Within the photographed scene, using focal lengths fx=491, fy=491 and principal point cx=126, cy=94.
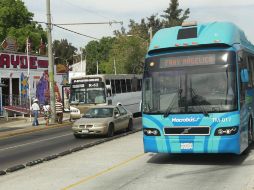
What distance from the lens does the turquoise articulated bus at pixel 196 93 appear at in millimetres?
11781

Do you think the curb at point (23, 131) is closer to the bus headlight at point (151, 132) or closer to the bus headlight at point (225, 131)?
the bus headlight at point (151, 132)

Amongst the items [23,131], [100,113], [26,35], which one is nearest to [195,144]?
[100,113]

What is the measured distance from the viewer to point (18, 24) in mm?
62250

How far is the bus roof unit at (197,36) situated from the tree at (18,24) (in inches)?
1873

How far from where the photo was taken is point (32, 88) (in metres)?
44.5

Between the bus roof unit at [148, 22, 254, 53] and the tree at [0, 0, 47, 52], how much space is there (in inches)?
1873

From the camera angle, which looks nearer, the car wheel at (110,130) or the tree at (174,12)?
the car wheel at (110,130)

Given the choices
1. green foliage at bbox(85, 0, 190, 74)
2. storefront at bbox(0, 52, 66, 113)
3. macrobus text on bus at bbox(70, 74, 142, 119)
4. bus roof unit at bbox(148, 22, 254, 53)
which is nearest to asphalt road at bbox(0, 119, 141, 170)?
bus roof unit at bbox(148, 22, 254, 53)

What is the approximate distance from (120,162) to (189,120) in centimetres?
247

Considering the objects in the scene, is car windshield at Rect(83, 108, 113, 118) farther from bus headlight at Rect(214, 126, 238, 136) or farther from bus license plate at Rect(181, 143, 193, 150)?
bus headlight at Rect(214, 126, 238, 136)

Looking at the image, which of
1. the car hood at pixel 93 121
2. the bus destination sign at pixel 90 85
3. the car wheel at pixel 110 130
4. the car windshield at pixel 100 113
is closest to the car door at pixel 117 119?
the car windshield at pixel 100 113

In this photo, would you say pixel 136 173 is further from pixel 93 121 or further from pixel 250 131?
pixel 93 121

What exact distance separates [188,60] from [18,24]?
52.7m

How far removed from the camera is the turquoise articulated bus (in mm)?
11781
